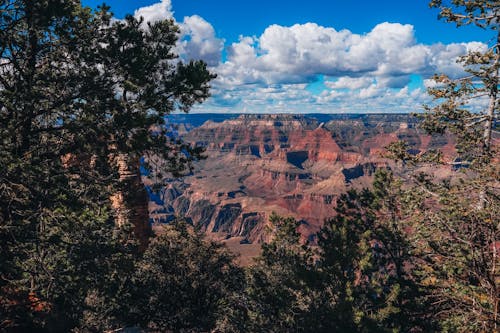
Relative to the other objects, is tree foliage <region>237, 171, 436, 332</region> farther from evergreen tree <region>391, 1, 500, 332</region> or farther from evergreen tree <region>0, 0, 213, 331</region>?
evergreen tree <region>0, 0, 213, 331</region>

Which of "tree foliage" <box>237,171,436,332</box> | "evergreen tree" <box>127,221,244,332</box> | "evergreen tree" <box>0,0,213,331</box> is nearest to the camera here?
"evergreen tree" <box>0,0,213,331</box>

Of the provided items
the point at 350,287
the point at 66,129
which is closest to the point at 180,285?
the point at 350,287

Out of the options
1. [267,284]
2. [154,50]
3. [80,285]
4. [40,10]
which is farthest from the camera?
[267,284]

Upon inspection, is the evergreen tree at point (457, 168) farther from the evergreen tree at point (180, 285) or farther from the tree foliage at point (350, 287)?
the evergreen tree at point (180, 285)

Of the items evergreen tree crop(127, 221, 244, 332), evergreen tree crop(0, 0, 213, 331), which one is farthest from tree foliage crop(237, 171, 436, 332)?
evergreen tree crop(0, 0, 213, 331)

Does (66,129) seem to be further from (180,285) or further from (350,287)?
(350,287)

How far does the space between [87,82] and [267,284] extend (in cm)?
2139

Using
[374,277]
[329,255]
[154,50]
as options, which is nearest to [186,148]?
[154,50]

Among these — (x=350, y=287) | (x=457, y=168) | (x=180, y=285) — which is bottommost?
(x=180, y=285)

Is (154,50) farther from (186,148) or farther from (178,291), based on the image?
(178,291)

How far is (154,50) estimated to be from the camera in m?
13.4

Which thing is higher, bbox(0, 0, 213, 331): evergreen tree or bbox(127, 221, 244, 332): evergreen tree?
bbox(0, 0, 213, 331): evergreen tree

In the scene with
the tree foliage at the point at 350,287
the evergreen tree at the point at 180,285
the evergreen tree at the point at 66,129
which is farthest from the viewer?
the evergreen tree at the point at 180,285

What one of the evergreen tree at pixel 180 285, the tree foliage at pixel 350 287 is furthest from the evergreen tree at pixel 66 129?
the tree foliage at pixel 350 287
